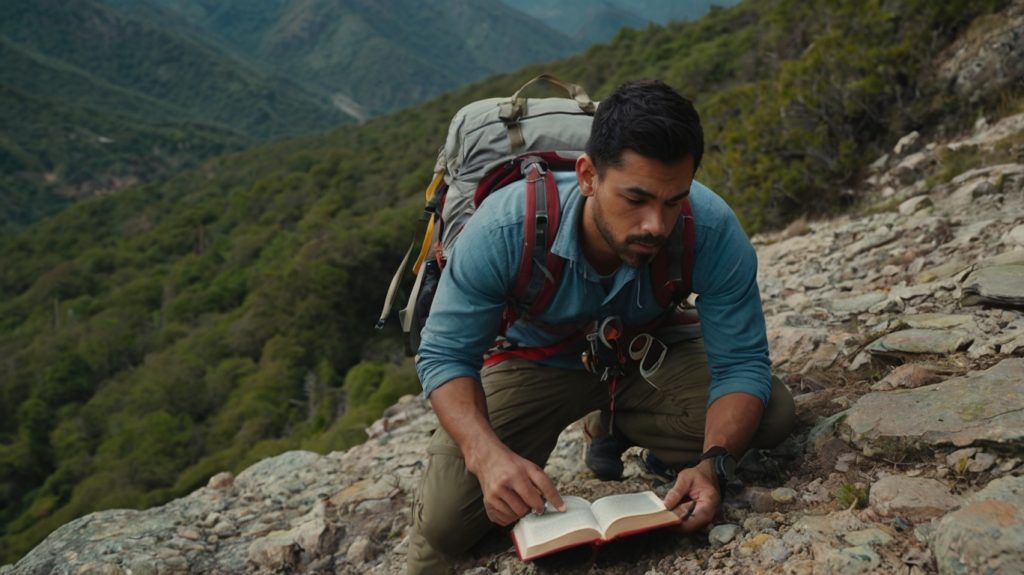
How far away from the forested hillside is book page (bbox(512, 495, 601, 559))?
20.2 feet

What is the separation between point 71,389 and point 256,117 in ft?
477

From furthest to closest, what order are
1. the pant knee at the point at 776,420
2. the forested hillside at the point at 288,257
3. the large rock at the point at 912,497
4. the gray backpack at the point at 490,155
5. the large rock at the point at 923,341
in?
the forested hillside at the point at 288,257, the large rock at the point at 923,341, the gray backpack at the point at 490,155, the pant knee at the point at 776,420, the large rock at the point at 912,497

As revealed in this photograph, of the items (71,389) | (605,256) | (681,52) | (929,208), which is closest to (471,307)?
(605,256)

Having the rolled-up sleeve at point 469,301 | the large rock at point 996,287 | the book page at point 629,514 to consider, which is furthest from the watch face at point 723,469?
the large rock at point 996,287

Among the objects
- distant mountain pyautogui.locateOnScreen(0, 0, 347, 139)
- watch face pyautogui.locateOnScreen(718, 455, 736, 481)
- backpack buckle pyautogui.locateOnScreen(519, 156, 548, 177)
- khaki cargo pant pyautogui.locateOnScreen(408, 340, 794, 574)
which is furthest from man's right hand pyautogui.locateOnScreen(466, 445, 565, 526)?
distant mountain pyautogui.locateOnScreen(0, 0, 347, 139)

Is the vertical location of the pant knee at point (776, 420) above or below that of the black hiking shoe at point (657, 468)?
above

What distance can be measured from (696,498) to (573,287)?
34.5 inches

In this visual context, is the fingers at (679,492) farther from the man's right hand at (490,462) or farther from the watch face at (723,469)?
the man's right hand at (490,462)

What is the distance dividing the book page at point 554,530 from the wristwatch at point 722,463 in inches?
18.8

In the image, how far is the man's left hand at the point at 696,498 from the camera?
2418mm

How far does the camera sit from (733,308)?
2736mm

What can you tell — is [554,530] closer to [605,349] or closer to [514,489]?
[514,489]

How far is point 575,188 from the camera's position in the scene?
9.25 feet

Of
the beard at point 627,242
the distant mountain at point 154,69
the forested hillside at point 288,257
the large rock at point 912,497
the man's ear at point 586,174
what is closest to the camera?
the large rock at point 912,497
